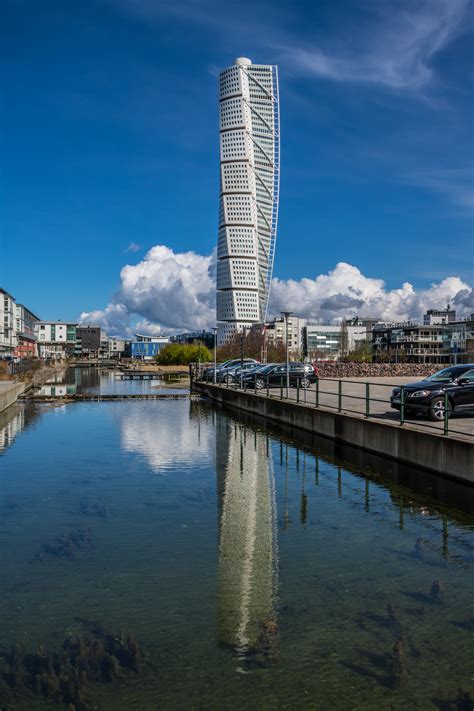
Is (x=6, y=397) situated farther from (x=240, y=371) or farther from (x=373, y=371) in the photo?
(x=373, y=371)

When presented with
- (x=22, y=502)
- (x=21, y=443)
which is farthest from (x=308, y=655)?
(x=21, y=443)

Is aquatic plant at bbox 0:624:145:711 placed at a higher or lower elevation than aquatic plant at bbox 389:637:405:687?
lower

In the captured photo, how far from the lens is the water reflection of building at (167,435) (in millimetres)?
19766

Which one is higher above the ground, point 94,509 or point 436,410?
point 436,410

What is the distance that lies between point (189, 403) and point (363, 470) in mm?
28634

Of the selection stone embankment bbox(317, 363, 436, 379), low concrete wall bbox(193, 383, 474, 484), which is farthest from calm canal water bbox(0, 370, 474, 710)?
stone embankment bbox(317, 363, 436, 379)

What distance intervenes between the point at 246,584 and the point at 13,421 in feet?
83.6

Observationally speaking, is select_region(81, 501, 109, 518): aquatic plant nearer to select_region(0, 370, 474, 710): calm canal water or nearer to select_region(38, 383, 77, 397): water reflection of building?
select_region(0, 370, 474, 710): calm canal water

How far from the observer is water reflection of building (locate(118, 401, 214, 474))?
19.8m

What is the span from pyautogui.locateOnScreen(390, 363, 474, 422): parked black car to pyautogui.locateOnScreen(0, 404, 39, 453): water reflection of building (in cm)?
1385

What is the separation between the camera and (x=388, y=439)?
18.1m

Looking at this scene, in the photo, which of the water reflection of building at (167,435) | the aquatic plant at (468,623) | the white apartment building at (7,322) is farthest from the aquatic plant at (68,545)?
the white apartment building at (7,322)

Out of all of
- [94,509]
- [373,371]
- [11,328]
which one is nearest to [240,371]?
[373,371]

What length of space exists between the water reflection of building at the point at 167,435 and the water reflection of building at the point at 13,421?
4.40 meters
